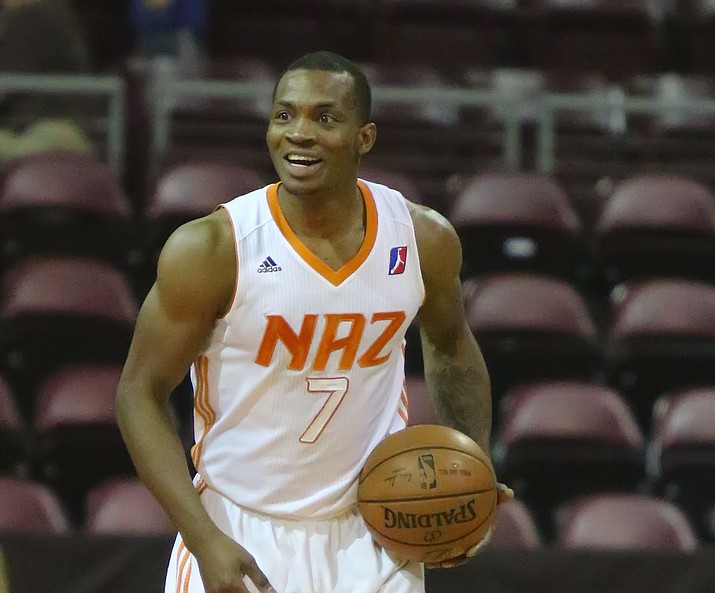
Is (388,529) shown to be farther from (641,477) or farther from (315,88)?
(641,477)

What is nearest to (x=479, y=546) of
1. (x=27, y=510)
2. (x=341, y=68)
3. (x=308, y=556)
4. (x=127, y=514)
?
(x=308, y=556)

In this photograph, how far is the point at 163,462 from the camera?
314cm

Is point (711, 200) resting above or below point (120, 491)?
above

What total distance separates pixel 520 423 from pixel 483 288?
2.50 ft

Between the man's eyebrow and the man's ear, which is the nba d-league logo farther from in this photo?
the man's eyebrow

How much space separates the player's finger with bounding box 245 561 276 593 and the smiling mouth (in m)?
0.89

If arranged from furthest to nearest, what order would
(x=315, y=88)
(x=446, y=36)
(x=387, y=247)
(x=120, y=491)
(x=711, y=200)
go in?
(x=446, y=36), (x=711, y=200), (x=120, y=491), (x=387, y=247), (x=315, y=88)

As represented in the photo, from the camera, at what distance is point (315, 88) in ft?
10.5

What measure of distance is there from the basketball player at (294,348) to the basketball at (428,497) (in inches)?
4.7

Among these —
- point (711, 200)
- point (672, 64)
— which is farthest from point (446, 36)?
point (711, 200)

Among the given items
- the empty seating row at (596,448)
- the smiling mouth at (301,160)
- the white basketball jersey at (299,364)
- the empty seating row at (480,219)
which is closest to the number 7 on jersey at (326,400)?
the white basketball jersey at (299,364)

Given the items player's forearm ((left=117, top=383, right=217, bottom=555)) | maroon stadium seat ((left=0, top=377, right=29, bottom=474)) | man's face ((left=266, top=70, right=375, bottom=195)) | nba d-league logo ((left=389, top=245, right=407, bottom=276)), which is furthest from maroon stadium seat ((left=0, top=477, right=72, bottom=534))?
man's face ((left=266, top=70, right=375, bottom=195))

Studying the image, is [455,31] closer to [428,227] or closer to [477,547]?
[428,227]

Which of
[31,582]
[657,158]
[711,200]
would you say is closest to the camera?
[31,582]
